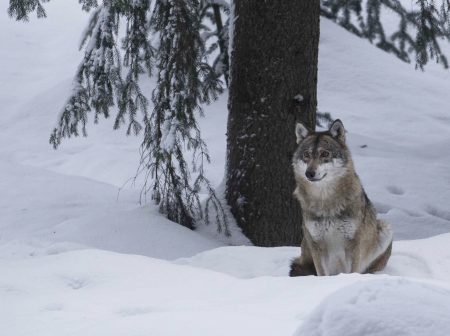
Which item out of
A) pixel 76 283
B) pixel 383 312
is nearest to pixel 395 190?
pixel 76 283

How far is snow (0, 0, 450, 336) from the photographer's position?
296cm

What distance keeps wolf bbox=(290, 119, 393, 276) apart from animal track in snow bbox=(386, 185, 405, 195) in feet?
15.6

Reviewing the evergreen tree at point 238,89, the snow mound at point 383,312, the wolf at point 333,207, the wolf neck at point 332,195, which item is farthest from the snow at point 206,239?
the wolf neck at point 332,195

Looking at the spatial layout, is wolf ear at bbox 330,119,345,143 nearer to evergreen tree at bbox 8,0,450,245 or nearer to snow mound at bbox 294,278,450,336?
evergreen tree at bbox 8,0,450,245

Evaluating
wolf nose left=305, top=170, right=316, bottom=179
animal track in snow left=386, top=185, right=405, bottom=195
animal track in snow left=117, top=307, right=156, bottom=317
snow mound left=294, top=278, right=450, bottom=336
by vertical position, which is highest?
wolf nose left=305, top=170, right=316, bottom=179

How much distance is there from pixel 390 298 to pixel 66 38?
23.9 m

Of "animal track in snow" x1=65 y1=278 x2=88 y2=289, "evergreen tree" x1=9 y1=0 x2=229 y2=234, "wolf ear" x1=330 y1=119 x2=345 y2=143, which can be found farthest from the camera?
"evergreen tree" x1=9 y1=0 x2=229 y2=234

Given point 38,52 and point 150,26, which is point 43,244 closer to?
point 150,26

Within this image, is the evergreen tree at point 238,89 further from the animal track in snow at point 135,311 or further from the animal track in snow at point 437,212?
the animal track in snow at point 135,311

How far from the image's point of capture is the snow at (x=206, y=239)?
9.71 ft

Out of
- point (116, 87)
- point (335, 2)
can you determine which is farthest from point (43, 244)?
point (335, 2)

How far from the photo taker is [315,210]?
5.45 meters

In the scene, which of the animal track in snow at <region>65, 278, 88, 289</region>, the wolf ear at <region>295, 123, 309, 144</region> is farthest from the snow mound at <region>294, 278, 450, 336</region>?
the wolf ear at <region>295, 123, 309, 144</region>

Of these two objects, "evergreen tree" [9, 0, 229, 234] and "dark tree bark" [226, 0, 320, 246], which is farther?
"evergreen tree" [9, 0, 229, 234]
